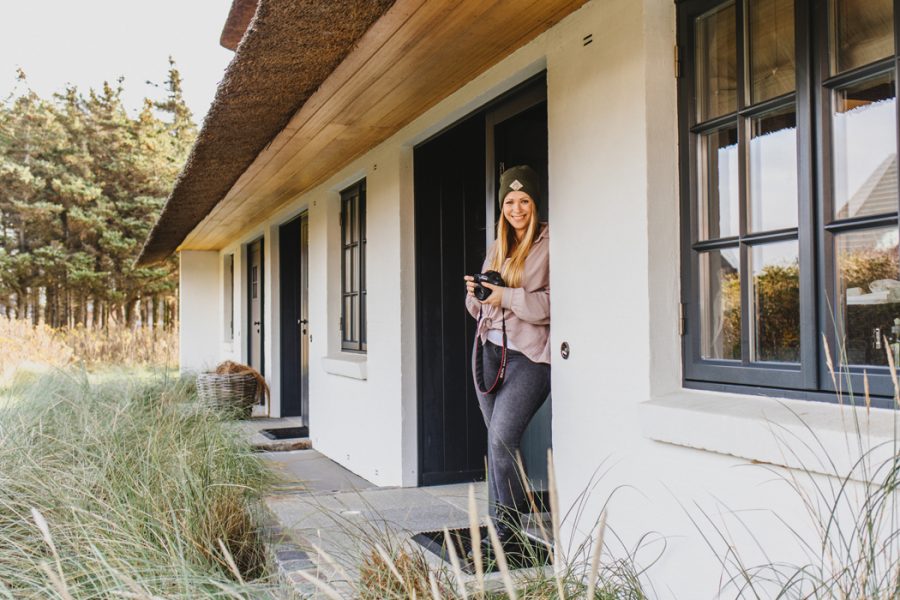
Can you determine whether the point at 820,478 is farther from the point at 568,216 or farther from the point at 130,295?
the point at 130,295

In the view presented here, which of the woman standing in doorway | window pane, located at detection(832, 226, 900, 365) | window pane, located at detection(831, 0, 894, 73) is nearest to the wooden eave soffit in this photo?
the woman standing in doorway

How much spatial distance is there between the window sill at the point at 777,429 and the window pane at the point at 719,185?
0.52 m

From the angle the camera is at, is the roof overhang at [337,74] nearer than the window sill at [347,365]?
Yes

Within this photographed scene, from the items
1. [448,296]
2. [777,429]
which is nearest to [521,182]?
[777,429]

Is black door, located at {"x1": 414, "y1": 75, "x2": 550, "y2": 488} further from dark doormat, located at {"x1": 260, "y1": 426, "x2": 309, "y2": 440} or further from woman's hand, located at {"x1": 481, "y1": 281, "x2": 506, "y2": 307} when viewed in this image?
dark doormat, located at {"x1": 260, "y1": 426, "x2": 309, "y2": 440}

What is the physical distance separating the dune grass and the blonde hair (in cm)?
139

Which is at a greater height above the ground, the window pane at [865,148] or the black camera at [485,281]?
the window pane at [865,148]

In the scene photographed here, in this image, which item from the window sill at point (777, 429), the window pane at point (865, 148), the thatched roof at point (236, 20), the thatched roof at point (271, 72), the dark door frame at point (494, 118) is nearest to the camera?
the window sill at point (777, 429)

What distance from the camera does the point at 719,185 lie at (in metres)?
2.46

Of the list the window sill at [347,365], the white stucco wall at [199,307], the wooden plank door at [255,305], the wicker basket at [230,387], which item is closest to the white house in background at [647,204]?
the window sill at [347,365]

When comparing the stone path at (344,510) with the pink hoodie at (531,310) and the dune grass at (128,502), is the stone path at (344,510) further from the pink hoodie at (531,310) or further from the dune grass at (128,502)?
the pink hoodie at (531,310)

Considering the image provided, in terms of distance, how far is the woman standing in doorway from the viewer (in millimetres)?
3143

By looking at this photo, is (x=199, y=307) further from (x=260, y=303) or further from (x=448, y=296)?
(x=448, y=296)

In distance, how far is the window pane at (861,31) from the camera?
192cm
